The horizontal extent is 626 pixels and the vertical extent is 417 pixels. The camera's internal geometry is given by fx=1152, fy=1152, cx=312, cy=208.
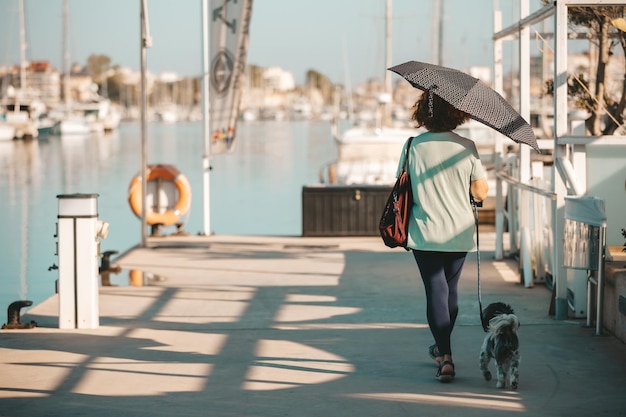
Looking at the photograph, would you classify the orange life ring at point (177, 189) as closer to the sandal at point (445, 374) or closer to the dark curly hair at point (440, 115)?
the dark curly hair at point (440, 115)

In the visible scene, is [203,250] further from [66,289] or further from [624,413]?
[624,413]

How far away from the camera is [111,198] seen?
31.2 metres

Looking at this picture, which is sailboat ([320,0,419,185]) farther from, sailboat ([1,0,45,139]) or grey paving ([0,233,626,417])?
sailboat ([1,0,45,139])

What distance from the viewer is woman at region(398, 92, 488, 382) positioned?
276 inches

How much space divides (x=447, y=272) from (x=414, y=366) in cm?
75

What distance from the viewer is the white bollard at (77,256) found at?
29.2 feet

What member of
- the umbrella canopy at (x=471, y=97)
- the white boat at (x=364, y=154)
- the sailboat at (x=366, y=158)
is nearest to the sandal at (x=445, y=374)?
the umbrella canopy at (x=471, y=97)

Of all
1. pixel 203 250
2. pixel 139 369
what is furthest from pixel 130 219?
pixel 139 369

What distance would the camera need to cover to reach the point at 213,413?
6.30 metres

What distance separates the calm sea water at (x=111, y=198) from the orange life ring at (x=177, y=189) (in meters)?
1.35

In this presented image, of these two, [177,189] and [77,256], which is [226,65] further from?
[77,256]

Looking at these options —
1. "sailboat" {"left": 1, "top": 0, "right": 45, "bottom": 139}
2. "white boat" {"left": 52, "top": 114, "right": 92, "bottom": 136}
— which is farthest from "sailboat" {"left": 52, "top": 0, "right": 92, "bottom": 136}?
"sailboat" {"left": 1, "top": 0, "right": 45, "bottom": 139}

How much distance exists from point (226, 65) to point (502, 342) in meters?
11.5

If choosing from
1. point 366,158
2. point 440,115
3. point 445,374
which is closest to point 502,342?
point 445,374
